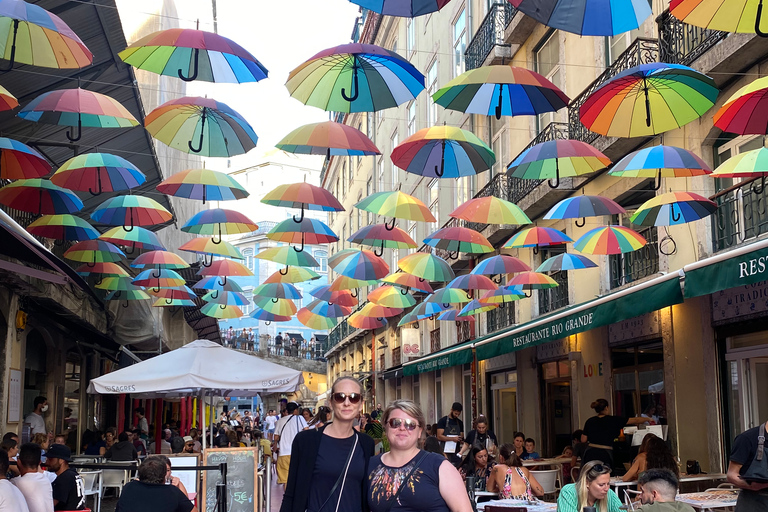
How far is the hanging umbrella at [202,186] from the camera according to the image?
12.3m

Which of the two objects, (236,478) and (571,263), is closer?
(236,478)

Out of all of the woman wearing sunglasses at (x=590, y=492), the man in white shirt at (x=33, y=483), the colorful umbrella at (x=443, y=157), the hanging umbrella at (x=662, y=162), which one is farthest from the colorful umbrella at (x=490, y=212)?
the man in white shirt at (x=33, y=483)

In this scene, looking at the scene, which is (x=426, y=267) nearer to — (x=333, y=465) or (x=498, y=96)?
(x=498, y=96)

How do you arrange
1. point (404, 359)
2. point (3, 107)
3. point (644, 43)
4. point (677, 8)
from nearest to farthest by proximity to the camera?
point (677, 8) → point (3, 107) → point (644, 43) → point (404, 359)

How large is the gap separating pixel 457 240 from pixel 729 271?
545 centimetres

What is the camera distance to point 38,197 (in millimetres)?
11523

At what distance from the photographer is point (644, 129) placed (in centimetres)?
896

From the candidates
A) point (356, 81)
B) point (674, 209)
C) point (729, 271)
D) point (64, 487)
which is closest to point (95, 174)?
point (356, 81)

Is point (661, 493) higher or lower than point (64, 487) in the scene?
higher

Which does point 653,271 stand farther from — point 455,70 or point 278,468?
point 455,70

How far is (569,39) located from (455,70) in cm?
1007

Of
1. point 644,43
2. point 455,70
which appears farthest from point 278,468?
point 455,70

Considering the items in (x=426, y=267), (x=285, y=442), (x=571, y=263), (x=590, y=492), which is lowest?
(x=285, y=442)

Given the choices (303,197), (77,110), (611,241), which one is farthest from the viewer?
(303,197)
